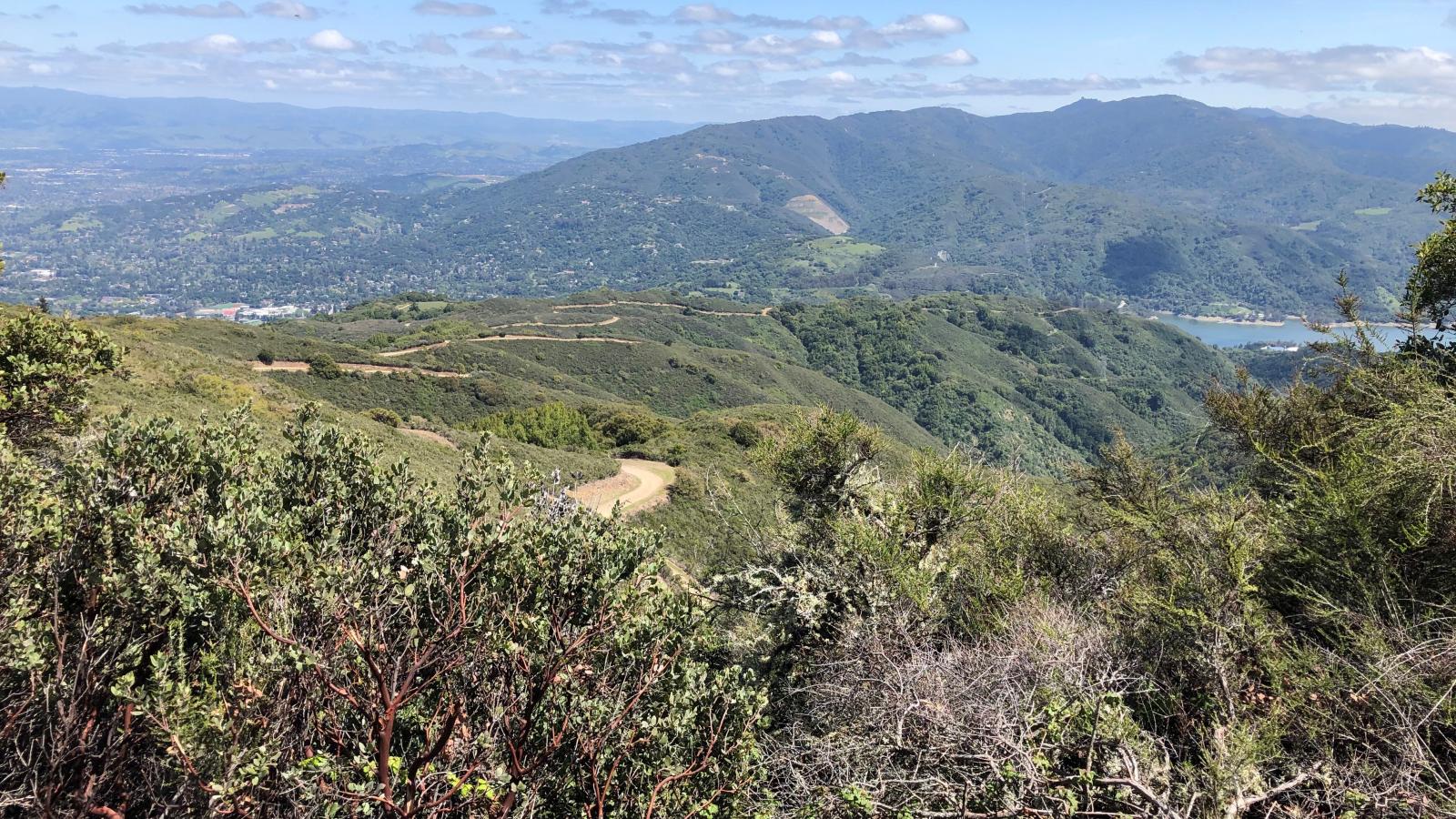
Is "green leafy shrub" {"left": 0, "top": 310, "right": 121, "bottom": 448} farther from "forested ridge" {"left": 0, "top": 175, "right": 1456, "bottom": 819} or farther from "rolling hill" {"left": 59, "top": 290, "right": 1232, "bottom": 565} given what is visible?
"rolling hill" {"left": 59, "top": 290, "right": 1232, "bottom": 565}

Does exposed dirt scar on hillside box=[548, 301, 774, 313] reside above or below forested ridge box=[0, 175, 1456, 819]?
below

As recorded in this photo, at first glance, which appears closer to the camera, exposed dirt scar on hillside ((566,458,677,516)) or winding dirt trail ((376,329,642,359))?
exposed dirt scar on hillside ((566,458,677,516))

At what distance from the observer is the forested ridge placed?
5023 millimetres

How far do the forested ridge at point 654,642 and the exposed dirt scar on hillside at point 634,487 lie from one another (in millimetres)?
19602

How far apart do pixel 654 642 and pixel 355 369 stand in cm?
6303

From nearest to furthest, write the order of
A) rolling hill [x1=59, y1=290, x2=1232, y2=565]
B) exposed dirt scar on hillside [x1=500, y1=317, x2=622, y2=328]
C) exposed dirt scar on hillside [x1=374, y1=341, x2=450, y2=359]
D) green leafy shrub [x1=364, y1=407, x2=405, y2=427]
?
rolling hill [x1=59, y1=290, x2=1232, y2=565] < green leafy shrub [x1=364, y1=407, x2=405, y2=427] < exposed dirt scar on hillside [x1=374, y1=341, x2=450, y2=359] < exposed dirt scar on hillside [x1=500, y1=317, x2=622, y2=328]

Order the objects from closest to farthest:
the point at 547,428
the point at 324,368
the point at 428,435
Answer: the point at 428,435 → the point at 547,428 → the point at 324,368

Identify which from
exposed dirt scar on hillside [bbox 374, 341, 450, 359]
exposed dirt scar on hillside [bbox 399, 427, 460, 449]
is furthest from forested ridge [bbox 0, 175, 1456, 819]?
exposed dirt scar on hillside [bbox 374, 341, 450, 359]

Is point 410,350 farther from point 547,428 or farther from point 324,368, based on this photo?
point 547,428

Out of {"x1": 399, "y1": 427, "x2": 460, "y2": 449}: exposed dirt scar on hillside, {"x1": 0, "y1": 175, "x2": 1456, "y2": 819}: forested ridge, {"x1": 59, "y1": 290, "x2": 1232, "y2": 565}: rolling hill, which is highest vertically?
{"x1": 0, "y1": 175, "x2": 1456, "y2": 819}: forested ridge

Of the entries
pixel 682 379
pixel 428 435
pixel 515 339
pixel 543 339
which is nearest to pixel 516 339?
pixel 515 339

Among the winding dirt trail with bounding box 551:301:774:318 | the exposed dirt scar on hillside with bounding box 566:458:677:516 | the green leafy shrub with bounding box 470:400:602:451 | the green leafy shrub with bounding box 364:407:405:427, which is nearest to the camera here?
the exposed dirt scar on hillside with bounding box 566:458:677:516

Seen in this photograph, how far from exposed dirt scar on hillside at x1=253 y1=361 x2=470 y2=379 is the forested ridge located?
50628 mm

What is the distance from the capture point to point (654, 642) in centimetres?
621
